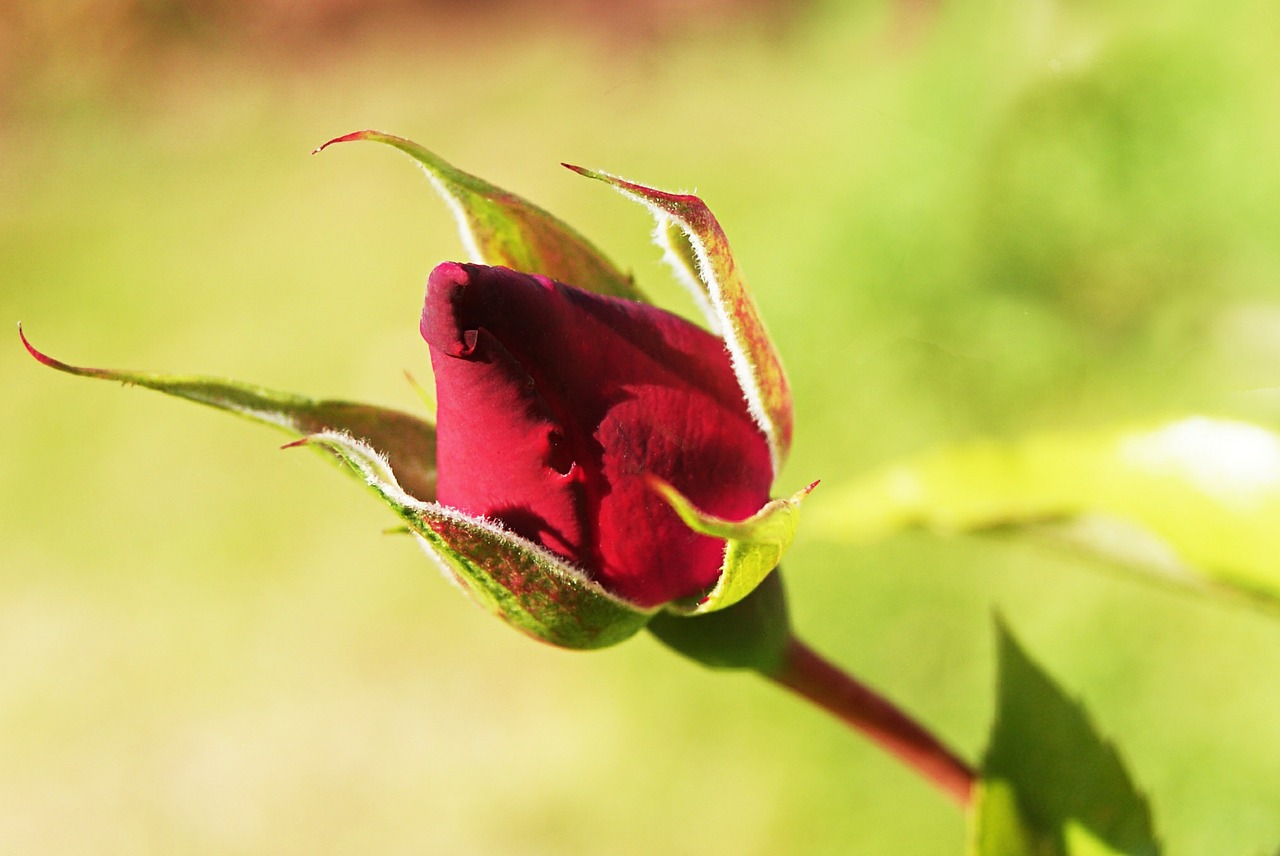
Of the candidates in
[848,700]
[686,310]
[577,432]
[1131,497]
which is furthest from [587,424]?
[686,310]

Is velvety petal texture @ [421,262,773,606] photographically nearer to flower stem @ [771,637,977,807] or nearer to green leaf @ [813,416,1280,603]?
flower stem @ [771,637,977,807]

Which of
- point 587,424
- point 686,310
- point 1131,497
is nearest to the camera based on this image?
point 587,424

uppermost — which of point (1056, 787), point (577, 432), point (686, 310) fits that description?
point (577, 432)

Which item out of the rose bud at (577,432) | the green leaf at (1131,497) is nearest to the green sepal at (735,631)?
the rose bud at (577,432)

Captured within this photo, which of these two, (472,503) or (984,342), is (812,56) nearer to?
(984,342)

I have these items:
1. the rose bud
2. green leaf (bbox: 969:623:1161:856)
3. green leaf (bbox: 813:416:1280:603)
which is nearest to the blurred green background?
green leaf (bbox: 813:416:1280:603)

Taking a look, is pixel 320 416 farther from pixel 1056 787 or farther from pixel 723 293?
pixel 1056 787

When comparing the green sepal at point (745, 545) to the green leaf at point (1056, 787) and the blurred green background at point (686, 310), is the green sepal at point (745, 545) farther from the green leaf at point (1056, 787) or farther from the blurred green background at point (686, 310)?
the blurred green background at point (686, 310)

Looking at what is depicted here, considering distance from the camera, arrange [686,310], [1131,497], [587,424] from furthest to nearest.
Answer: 1. [686,310]
2. [1131,497]
3. [587,424]
